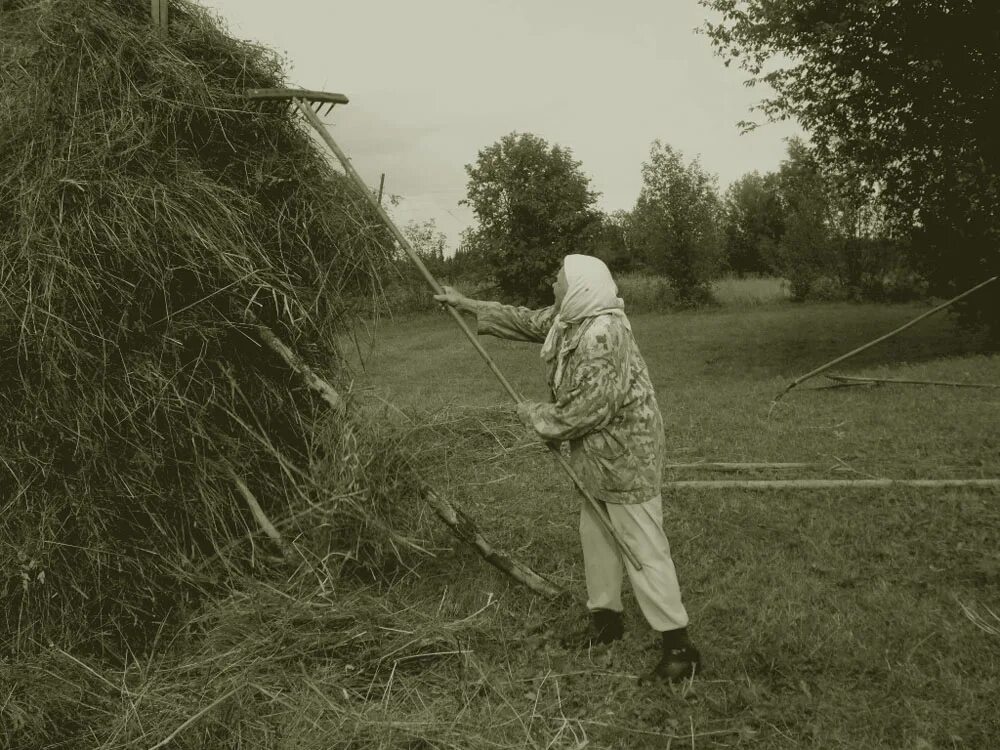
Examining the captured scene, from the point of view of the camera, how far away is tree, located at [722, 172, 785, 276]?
5194 centimetres

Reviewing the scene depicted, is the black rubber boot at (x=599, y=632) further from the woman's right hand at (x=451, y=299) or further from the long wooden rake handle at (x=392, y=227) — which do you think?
the woman's right hand at (x=451, y=299)

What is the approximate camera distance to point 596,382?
407 cm

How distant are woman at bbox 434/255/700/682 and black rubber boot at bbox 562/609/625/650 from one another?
40cm

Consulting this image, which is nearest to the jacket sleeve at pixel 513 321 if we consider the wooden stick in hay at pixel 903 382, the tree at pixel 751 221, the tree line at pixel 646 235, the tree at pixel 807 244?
the wooden stick in hay at pixel 903 382

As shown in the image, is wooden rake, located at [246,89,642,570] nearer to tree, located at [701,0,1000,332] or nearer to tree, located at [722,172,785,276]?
tree, located at [701,0,1000,332]

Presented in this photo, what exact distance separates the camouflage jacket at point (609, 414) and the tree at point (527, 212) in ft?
109

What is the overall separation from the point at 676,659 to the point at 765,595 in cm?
116

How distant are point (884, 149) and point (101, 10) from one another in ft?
50.5

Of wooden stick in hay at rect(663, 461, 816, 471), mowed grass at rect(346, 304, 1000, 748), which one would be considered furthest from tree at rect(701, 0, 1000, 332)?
wooden stick in hay at rect(663, 461, 816, 471)

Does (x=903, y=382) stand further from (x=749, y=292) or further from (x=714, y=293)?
(x=749, y=292)

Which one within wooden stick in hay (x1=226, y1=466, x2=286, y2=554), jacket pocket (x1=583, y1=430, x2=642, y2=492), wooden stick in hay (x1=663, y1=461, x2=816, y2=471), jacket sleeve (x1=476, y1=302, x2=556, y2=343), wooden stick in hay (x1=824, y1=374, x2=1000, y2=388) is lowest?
wooden stick in hay (x1=663, y1=461, x2=816, y2=471)

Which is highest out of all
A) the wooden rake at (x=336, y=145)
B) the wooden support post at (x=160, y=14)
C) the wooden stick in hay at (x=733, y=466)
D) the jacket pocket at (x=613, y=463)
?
the wooden support post at (x=160, y=14)

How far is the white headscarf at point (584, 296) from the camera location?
4.14 meters

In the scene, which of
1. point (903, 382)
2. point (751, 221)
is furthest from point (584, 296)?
point (751, 221)
